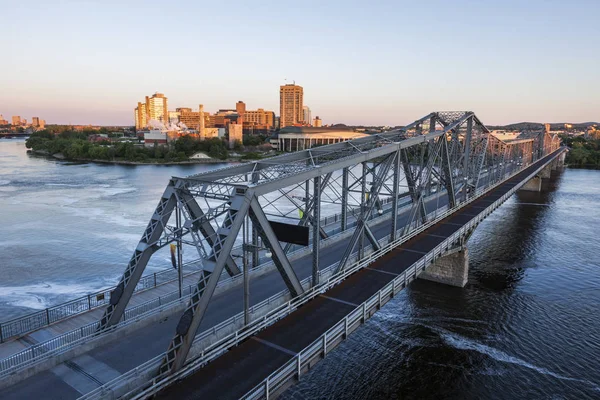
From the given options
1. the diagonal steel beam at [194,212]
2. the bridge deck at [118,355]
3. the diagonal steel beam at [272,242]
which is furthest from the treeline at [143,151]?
the diagonal steel beam at [272,242]

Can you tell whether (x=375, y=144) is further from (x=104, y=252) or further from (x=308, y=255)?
(x=104, y=252)

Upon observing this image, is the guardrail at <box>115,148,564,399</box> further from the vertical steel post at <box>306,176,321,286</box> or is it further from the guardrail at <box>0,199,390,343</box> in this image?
the guardrail at <box>0,199,390,343</box>

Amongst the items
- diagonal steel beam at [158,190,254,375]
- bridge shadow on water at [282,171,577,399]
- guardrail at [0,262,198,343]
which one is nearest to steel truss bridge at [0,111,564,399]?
diagonal steel beam at [158,190,254,375]

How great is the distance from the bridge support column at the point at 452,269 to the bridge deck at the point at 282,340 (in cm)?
1316

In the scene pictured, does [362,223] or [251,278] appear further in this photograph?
[362,223]

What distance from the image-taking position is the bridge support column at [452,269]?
138 feet

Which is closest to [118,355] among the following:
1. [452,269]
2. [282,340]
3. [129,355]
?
[129,355]

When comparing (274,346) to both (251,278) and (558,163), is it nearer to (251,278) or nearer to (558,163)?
(251,278)

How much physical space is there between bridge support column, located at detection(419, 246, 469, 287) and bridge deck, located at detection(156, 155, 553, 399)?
13159mm

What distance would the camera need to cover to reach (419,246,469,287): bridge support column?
42031 mm

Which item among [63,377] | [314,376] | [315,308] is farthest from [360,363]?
[63,377]

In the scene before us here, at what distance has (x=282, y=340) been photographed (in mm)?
19031

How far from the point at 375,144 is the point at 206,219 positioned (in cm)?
1909

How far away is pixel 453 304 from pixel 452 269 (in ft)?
14.1
